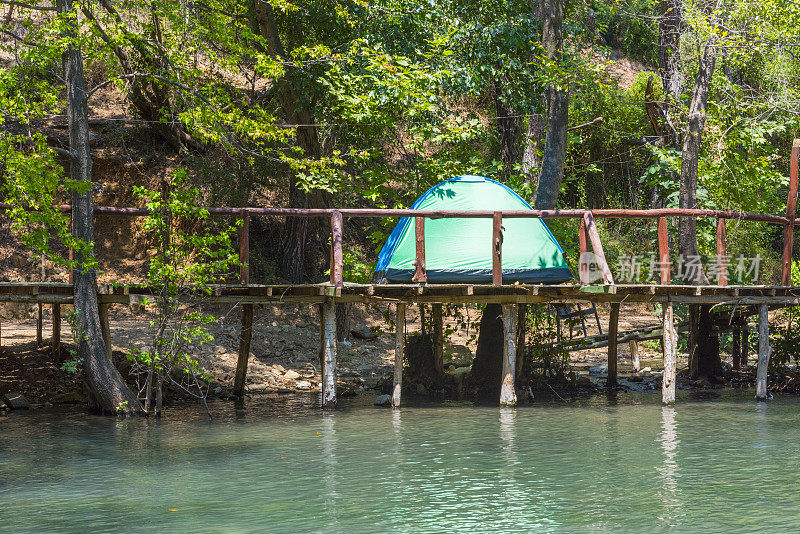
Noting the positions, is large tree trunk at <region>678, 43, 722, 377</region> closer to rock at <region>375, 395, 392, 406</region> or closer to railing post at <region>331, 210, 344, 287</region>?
rock at <region>375, 395, 392, 406</region>

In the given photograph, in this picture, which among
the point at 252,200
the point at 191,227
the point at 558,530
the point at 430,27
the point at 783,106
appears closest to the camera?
the point at 558,530

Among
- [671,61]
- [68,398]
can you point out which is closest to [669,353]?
[68,398]

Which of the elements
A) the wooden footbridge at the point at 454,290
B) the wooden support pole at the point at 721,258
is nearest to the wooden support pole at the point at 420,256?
the wooden footbridge at the point at 454,290

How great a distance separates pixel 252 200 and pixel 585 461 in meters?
14.8

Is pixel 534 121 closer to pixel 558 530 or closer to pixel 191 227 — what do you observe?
pixel 191 227

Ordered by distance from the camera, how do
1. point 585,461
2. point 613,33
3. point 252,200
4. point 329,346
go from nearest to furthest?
point 585,461, point 329,346, point 252,200, point 613,33

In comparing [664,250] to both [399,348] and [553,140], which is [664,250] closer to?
[553,140]

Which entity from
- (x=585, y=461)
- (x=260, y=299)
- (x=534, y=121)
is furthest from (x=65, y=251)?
(x=585, y=461)

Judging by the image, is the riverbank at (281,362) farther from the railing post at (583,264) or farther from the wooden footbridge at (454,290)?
the railing post at (583,264)

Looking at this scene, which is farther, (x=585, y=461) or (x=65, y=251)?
(x=65, y=251)

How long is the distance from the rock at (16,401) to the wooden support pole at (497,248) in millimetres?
7986

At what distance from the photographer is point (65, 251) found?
21.7 metres

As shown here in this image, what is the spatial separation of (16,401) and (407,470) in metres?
7.63

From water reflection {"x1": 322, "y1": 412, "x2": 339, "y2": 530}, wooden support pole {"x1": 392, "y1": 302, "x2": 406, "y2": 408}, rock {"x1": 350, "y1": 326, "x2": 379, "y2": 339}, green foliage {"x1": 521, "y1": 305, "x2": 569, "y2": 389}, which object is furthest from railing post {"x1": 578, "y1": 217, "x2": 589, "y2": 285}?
rock {"x1": 350, "y1": 326, "x2": 379, "y2": 339}
